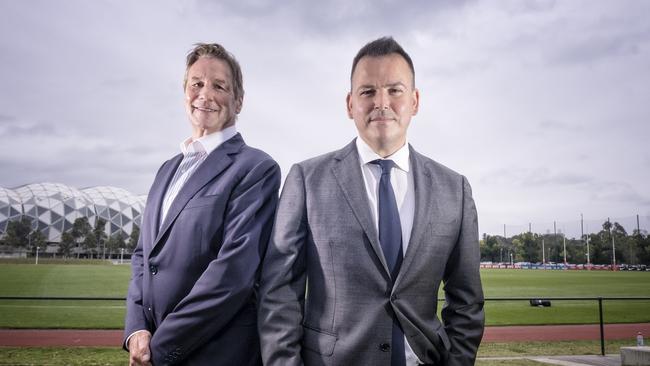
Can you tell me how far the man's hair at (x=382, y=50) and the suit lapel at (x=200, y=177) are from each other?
82cm

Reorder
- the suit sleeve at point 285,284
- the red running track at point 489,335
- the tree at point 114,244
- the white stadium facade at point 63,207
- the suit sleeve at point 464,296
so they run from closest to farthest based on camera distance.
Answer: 1. the suit sleeve at point 285,284
2. the suit sleeve at point 464,296
3. the red running track at point 489,335
4. the tree at point 114,244
5. the white stadium facade at point 63,207

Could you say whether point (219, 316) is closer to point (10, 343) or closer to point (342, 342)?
point (342, 342)

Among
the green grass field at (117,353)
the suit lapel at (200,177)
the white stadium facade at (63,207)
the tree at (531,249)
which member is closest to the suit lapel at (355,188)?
the suit lapel at (200,177)

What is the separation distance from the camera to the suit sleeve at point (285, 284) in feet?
7.28

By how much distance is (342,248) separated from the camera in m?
2.35

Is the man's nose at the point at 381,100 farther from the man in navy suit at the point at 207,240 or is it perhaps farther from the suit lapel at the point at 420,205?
the man in navy suit at the point at 207,240

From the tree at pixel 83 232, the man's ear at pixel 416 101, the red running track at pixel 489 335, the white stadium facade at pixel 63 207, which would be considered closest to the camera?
the man's ear at pixel 416 101

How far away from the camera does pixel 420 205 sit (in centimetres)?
246

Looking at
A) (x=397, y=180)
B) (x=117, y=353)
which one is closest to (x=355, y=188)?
(x=397, y=180)

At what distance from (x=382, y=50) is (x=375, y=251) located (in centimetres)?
100

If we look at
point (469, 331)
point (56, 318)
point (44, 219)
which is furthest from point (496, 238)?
point (469, 331)

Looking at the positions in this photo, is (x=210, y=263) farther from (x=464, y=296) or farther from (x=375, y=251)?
(x=464, y=296)

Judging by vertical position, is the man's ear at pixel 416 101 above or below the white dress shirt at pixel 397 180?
above

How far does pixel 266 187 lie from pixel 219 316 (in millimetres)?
696
